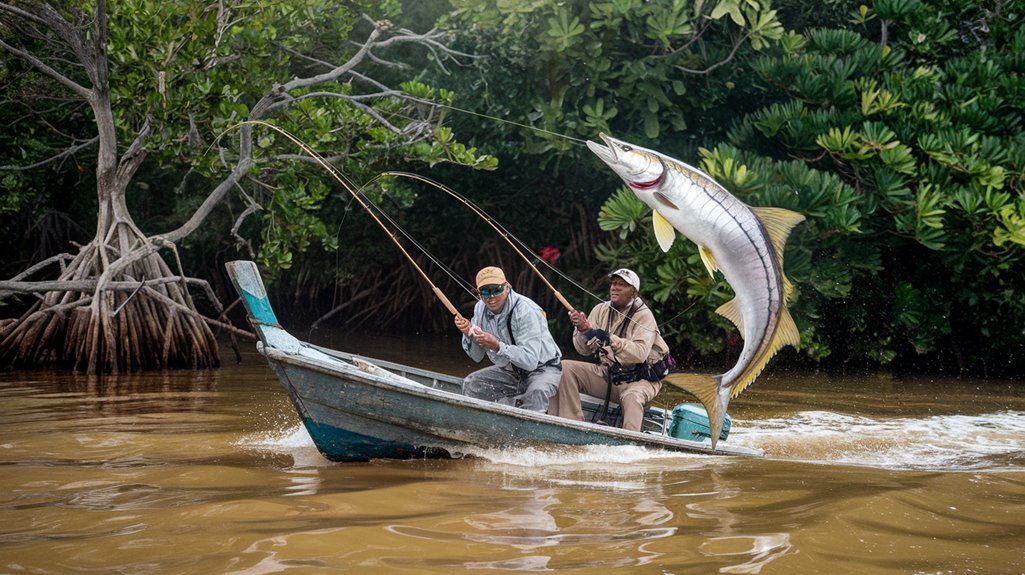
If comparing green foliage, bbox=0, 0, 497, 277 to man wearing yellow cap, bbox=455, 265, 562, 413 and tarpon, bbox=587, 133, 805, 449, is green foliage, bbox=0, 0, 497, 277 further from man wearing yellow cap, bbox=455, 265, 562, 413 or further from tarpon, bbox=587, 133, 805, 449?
tarpon, bbox=587, 133, 805, 449

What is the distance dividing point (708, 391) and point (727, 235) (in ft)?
2.87

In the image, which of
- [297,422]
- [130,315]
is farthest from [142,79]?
[297,422]

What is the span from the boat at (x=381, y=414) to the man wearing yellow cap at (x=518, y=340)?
521mm

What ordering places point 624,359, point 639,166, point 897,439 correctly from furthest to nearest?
point 897,439
point 624,359
point 639,166

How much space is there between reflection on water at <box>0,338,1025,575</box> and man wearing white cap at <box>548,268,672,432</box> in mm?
573

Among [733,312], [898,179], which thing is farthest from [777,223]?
[898,179]

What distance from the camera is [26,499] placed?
4.77 metres

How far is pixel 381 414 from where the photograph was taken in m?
5.80

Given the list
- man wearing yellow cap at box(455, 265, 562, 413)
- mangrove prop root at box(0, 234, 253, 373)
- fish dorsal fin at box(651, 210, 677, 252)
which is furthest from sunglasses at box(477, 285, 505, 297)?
mangrove prop root at box(0, 234, 253, 373)

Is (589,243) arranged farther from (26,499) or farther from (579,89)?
(26,499)

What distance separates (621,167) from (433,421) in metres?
1.79

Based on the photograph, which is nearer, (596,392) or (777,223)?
(777,223)

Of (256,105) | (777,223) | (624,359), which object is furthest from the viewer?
(256,105)

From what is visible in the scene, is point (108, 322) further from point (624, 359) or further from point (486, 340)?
point (624, 359)
